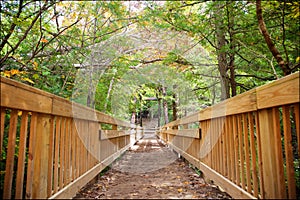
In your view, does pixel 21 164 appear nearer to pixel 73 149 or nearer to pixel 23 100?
pixel 23 100

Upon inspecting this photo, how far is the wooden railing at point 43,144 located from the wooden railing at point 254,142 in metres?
1.43

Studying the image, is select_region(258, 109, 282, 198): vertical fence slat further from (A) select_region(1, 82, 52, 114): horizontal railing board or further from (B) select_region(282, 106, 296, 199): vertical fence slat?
(A) select_region(1, 82, 52, 114): horizontal railing board

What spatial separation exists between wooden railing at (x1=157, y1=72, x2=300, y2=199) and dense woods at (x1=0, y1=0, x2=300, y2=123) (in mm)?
970

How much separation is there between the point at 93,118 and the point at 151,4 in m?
2.66

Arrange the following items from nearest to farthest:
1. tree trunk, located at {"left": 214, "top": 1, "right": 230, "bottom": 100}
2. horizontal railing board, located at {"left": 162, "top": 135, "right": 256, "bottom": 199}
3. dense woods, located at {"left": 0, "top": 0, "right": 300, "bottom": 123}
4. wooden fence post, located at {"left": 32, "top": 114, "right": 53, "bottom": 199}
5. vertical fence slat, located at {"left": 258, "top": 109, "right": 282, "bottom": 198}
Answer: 1. vertical fence slat, located at {"left": 258, "top": 109, "right": 282, "bottom": 198}
2. wooden fence post, located at {"left": 32, "top": 114, "right": 53, "bottom": 199}
3. horizontal railing board, located at {"left": 162, "top": 135, "right": 256, "bottom": 199}
4. dense woods, located at {"left": 0, "top": 0, "right": 300, "bottom": 123}
5. tree trunk, located at {"left": 214, "top": 1, "right": 230, "bottom": 100}

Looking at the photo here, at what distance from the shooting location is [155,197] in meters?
2.43

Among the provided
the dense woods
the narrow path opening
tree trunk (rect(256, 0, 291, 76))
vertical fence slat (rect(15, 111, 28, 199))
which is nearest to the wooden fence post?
vertical fence slat (rect(15, 111, 28, 199))

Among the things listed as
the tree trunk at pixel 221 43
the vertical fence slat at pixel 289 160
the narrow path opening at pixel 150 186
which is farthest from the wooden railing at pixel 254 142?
the tree trunk at pixel 221 43

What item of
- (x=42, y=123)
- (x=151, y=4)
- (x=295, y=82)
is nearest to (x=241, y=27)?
(x=151, y=4)

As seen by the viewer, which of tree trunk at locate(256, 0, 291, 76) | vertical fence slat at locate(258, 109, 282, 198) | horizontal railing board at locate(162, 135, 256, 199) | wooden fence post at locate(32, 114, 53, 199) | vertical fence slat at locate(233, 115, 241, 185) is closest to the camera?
vertical fence slat at locate(258, 109, 282, 198)

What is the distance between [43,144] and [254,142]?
60.9 inches

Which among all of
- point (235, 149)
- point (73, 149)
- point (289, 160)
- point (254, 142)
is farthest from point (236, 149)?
point (73, 149)

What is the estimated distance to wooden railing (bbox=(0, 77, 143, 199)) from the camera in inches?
52.2

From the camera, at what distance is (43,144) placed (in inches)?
64.1
